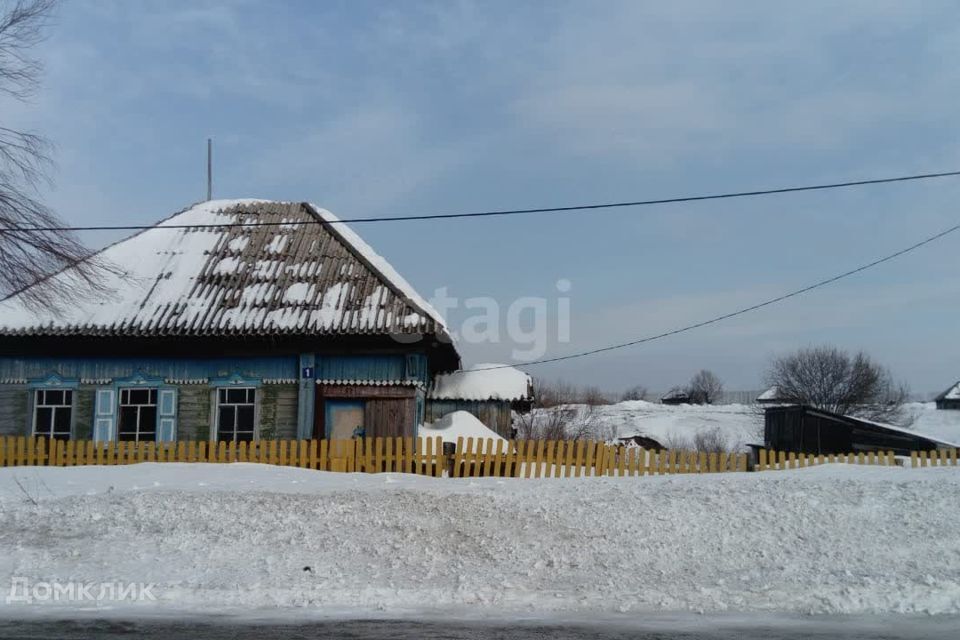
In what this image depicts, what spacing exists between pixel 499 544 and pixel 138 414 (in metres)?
11.5

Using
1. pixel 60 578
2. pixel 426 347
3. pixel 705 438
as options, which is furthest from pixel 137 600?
pixel 705 438

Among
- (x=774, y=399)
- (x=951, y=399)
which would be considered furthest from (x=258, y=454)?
(x=951, y=399)

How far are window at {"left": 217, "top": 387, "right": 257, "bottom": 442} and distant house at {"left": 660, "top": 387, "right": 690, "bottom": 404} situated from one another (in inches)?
3221

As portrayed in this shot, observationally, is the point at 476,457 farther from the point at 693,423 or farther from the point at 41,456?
the point at 693,423

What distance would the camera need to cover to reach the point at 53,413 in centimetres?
1791

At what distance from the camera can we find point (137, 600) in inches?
314

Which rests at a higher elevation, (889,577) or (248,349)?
(248,349)

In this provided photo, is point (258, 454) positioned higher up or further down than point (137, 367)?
further down

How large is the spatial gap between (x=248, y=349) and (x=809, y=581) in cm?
A: 1271

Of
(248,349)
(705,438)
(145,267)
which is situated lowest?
(705,438)

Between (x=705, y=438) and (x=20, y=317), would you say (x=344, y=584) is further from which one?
(x=705, y=438)

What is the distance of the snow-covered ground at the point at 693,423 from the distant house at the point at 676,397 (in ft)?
74.3

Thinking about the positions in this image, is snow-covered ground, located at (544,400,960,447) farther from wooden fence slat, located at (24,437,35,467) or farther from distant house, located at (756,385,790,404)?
wooden fence slat, located at (24,437,35,467)

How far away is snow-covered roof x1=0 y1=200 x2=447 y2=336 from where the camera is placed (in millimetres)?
16953
